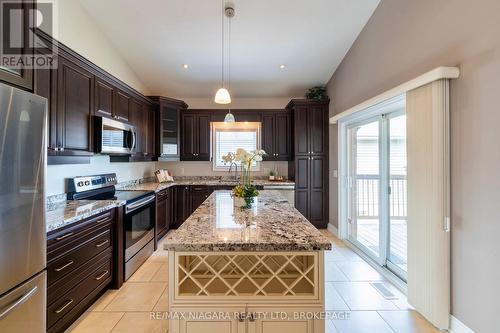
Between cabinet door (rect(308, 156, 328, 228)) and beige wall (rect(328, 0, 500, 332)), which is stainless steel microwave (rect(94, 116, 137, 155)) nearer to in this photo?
cabinet door (rect(308, 156, 328, 228))

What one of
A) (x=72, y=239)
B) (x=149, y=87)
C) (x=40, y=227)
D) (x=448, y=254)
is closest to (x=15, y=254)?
(x=40, y=227)

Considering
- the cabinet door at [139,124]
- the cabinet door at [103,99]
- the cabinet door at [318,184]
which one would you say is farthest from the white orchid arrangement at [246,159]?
the cabinet door at [318,184]

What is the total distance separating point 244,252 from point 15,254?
129cm

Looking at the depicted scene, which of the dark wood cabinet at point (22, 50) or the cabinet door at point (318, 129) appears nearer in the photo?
the dark wood cabinet at point (22, 50)

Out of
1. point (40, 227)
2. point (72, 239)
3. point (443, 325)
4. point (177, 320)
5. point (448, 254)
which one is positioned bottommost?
point (443, 325)

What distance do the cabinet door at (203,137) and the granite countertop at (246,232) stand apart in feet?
10.1

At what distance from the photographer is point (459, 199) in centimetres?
200

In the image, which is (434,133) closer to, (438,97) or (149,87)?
(438,97)

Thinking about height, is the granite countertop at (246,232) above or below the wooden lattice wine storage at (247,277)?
above

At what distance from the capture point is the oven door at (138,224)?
9.60 ft

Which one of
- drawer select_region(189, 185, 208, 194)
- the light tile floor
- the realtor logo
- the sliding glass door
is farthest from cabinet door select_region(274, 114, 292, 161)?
the realtor logo

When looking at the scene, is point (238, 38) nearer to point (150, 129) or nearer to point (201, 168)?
point (150, 129)

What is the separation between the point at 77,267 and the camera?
212cm

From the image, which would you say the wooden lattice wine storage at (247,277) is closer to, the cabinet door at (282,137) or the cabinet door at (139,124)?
the cabinet door at (139,124)
